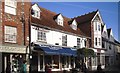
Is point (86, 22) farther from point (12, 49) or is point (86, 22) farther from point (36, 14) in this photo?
point (12, 49)

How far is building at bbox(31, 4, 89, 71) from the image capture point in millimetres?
27086

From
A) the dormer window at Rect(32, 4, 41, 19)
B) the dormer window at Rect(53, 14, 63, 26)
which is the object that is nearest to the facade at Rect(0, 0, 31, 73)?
the dormer window at Rect(32, 4, 41, 19)

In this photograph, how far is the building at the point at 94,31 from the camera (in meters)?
40.6

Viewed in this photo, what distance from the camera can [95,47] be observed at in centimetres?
4134

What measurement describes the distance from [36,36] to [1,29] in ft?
18.9

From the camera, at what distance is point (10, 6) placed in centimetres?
2345

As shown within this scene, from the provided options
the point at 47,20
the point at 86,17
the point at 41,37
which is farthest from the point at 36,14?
the point at 86,17

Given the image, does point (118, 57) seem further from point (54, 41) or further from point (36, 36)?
point (36, 36)

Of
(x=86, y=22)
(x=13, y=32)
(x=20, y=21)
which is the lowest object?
(x=13, y=32)

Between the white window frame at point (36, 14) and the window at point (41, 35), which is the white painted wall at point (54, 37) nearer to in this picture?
the window at point (41, 35)

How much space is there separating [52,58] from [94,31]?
13845 mm

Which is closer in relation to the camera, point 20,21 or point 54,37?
point 20,21

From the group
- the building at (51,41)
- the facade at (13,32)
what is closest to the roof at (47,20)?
the building at (51,41)

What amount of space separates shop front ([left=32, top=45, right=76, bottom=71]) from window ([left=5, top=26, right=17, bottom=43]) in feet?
10.5
